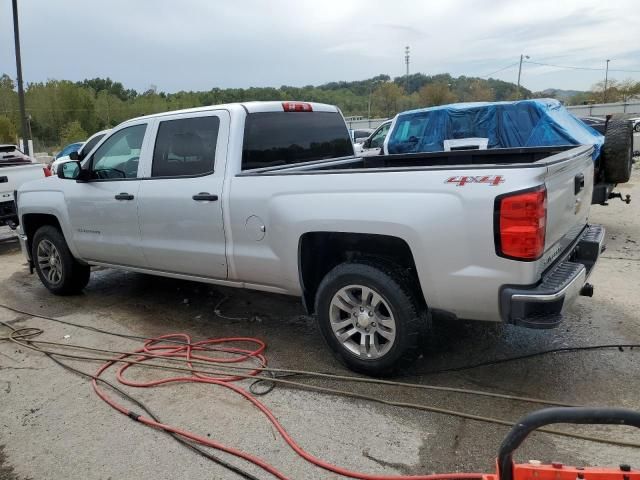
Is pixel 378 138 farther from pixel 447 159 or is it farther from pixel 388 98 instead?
pixel 388 98

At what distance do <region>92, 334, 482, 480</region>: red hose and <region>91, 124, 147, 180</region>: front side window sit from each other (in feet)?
5.51

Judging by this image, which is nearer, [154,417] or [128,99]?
[154,417]

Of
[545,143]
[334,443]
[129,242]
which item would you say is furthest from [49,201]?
[545,143]

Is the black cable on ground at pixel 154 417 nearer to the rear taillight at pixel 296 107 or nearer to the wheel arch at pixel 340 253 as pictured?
the wheel arch at pixel 340 253

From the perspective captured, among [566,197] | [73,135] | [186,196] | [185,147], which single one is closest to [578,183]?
[566,197]

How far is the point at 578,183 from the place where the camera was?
3.62m

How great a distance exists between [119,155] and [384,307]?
3.20 m

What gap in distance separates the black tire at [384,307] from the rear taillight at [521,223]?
766 mm

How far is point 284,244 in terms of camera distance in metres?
3.93

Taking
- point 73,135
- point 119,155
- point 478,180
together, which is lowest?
point 73,135

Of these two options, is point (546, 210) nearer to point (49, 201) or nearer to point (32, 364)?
point (32, 364)

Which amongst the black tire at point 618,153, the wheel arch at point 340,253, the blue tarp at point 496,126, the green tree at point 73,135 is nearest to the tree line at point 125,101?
the green tree at point 73,135

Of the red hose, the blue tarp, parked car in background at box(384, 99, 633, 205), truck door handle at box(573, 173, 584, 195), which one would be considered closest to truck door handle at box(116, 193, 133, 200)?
the red hose

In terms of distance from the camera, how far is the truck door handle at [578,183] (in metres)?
3.56
